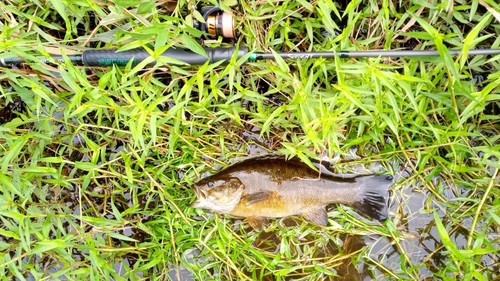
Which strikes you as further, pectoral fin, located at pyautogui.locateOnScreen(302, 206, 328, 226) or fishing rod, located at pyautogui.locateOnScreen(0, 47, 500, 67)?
pectoral fin, located at pyautogui.locateOnScreen(302, 206, 328, 226)

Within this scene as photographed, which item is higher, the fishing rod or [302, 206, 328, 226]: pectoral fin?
the fishing rod

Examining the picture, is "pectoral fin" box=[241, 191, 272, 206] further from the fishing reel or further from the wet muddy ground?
the fishing reel

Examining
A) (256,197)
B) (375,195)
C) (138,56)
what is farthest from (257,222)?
(138,56)

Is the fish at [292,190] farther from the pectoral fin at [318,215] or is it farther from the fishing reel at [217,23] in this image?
the fishing reel at [217,23]

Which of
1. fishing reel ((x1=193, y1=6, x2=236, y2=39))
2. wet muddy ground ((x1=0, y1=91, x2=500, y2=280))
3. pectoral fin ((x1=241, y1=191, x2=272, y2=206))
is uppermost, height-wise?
fishing reel ((x1=193, y1=6, x2=236, y2=39))

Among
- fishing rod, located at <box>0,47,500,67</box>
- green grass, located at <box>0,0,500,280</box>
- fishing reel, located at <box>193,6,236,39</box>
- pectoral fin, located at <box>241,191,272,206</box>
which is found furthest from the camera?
pectoral fin, located at <box>241,191,272,206</box>

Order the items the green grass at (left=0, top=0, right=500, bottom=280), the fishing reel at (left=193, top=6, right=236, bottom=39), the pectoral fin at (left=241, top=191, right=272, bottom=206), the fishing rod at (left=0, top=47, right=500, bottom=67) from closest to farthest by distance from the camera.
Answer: the fishing rod at (left=0, top=47, right=500, bottom=67) < the green grass at (left=0, top=0, right=500, bottom=280) < the fishing reel at (left=193, top=6, right=236, bottom=39) < the pectoral fin at (left=241, top=191, right=272, bottom=206)

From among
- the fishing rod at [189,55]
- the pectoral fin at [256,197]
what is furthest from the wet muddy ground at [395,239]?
the fishing rod at [189,55]

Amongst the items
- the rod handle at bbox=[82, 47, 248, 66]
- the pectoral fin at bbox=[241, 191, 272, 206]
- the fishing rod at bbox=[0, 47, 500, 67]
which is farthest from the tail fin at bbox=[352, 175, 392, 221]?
the rod handle at bbox=[82, 47, 248, 66]

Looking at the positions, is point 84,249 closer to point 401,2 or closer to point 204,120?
point 204,120
